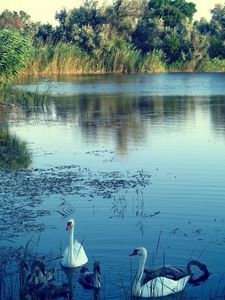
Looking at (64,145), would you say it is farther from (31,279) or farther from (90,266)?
(31,279)

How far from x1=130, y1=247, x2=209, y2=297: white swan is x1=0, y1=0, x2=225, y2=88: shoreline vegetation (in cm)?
4426

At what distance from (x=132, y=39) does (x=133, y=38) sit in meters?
0.14

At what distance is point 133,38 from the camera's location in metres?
65.0

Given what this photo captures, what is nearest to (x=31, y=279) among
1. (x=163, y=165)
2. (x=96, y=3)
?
(x=163, y=165)

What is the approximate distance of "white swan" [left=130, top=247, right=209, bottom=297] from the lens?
7.24 m

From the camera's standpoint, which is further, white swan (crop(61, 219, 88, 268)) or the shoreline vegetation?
the shoreline vegetation

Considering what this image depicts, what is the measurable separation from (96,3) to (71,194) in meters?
53.5

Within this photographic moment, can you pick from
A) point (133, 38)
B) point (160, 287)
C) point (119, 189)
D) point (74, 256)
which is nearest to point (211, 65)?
point (133, 38)

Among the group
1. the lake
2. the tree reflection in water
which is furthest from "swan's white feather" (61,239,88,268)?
the tree reflection in water

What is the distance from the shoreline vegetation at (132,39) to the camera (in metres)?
56.6

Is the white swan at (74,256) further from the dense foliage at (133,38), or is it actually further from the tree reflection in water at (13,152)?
the dense foliage at (133,38)

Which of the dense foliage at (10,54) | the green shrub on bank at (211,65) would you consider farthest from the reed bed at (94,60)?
the dense foliage at (10,54)

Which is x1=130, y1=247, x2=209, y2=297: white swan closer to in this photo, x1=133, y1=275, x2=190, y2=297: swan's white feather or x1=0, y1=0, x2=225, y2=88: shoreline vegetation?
x1=133, y1=275, x2=190, y2=297: swan's white feather

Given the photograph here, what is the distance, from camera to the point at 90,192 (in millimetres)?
11805
